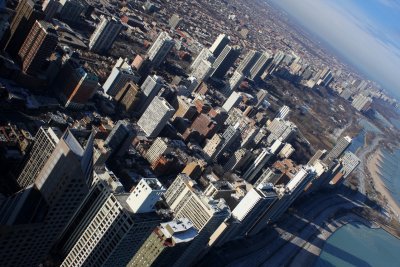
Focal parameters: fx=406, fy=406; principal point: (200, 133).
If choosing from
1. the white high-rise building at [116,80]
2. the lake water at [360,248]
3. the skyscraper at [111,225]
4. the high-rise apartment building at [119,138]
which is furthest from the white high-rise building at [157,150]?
the lake water at [360,248]

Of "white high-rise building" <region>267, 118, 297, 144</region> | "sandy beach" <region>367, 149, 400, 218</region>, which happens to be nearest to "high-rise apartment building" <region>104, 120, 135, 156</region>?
"white high-rise building" <region>267, 118, 297, 144</region>

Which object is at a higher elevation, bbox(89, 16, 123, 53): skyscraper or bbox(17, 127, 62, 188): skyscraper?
bbox(17, 127, 62, 188): skyscraper

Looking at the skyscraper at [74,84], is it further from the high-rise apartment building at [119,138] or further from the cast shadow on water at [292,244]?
the cast shadow on water at [292,244]

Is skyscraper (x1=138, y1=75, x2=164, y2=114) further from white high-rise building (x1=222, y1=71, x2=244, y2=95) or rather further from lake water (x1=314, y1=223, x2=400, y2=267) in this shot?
white high-rise building (x1=222, y1=71, x2=244, y2=95)

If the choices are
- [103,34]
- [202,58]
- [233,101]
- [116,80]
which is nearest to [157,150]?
[116,80]

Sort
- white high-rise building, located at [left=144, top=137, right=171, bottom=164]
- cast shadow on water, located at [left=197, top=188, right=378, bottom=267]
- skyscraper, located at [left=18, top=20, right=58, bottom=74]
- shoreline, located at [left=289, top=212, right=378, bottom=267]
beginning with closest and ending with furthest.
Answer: cast shadow on water, located at [left=197, top=188, right=378, bottom=267], skyscraper, located at [left=18, top=20, right=58, bottom=74], white high-rise building, located at [left=144, top=137, right=171, bottom=164], shoreline, located at [left=289, top=212, right=378, bottom=267]

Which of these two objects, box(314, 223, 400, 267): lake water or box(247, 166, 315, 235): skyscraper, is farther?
box(314, 223, 400, 267): lake water

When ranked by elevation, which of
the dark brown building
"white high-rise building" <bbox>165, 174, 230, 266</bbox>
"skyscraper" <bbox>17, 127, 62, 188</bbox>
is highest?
"skyscraper" <bbox>17, 127, 62, 188</bbox>
